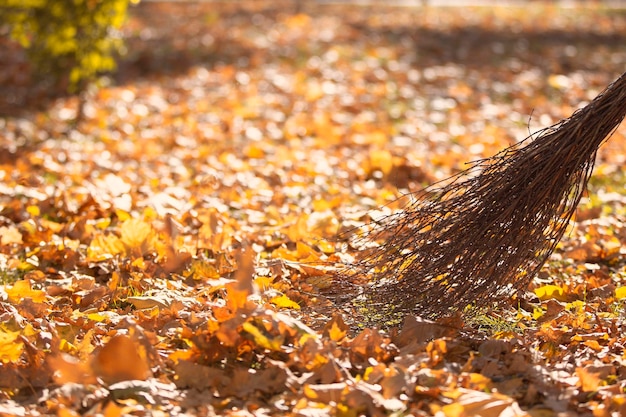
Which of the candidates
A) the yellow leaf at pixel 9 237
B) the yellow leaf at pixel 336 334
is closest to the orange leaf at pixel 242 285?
the yellow leaf at pixel 336 334

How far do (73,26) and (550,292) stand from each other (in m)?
4.81

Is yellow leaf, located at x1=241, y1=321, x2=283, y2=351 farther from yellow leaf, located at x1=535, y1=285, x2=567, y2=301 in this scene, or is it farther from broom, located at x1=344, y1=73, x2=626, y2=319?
yellow leaf, located at x1=535, y1=285, x2=567, y2=301

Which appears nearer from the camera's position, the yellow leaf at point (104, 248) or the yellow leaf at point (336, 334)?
the yellow leaf at point (336, 334)

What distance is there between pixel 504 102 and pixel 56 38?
3855 millimetres

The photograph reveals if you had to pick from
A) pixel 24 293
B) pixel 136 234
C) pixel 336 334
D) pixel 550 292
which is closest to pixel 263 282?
pixel 336 334

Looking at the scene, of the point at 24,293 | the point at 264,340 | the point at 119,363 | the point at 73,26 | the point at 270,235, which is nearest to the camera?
the point at 119,363

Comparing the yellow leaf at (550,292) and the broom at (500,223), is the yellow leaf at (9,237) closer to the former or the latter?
the broom at (500,223)

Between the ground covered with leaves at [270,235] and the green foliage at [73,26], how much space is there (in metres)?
0.42

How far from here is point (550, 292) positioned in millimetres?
3453

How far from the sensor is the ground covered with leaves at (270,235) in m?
2.65

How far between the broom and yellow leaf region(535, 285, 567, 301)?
8.3 inches

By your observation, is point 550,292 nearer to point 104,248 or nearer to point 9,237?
point 104,248

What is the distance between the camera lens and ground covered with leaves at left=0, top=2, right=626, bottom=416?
104 inches

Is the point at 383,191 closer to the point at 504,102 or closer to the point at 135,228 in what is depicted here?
the point at 135,228
